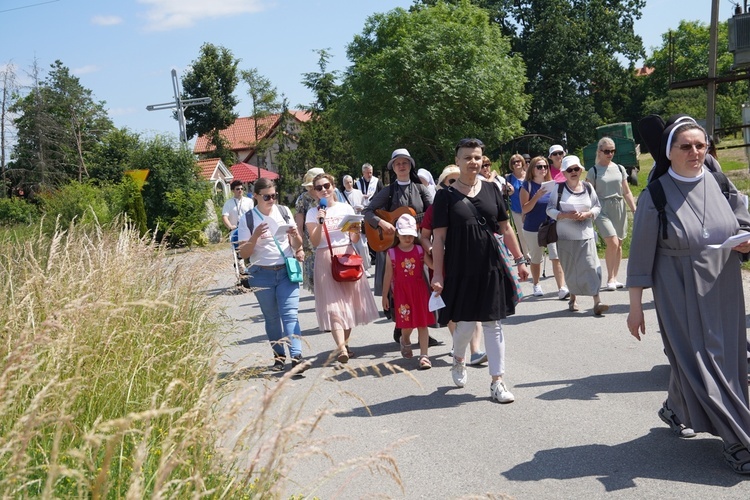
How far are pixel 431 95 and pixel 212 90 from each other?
37772 mm

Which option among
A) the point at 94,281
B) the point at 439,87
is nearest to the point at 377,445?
the point at 94,281

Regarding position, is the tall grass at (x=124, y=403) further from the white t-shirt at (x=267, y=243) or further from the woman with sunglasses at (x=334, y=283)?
the woman with sunglasses at (x=334, y=283)

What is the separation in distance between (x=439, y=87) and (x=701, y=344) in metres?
41.9

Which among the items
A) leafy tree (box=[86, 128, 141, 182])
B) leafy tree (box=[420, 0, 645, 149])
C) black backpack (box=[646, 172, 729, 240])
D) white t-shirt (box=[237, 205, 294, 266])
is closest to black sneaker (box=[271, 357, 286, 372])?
white t-shirt (box=[237, 205, 294, 266])

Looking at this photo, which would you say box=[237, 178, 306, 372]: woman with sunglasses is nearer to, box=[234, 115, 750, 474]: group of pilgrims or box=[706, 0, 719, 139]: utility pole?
box=[234, 115, 750, 474]: group of pilgrims

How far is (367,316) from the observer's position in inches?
360

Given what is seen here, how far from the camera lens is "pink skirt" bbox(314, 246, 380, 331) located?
8969 millimetres

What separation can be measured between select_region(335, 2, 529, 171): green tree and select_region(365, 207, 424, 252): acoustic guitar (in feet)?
121

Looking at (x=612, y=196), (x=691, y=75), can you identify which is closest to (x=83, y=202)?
(x=612, y=196)

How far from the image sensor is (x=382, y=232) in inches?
345

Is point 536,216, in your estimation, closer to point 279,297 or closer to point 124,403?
point 279,297

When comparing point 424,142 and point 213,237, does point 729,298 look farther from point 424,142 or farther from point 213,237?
point 424,142

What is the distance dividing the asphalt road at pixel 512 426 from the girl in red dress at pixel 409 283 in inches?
16.0

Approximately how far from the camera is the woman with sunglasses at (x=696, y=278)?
4.95 m
